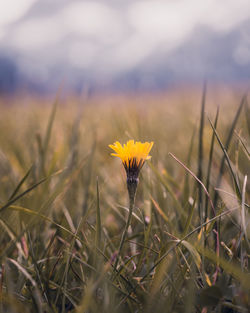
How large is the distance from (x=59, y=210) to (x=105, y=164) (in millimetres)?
552

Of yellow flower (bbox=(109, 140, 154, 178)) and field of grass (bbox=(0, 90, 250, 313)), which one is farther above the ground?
yellow flower (bbox=(109, 140, 154, 178))

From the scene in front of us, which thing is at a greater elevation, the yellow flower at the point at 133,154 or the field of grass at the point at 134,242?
the yellow flower at the point at 133,154

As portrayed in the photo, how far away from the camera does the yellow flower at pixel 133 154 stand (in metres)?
0.63

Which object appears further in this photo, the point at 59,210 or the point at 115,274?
the point at 59,210

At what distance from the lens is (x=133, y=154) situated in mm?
638

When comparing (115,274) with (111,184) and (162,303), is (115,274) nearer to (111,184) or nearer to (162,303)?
(162,303)

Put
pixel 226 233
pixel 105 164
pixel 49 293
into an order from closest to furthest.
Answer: pixel 49 293 < pixel 226 233 < pixel 105 164

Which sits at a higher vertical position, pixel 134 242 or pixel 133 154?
pixel 133 154

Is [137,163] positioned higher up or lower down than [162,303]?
higher up

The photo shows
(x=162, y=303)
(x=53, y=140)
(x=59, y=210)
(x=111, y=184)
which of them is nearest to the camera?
(x=162, y=303)

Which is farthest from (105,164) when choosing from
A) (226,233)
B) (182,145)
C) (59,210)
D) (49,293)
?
(49,293)

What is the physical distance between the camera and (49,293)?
596mm

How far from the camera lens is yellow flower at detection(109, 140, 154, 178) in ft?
2.07

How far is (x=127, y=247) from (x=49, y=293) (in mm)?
261
